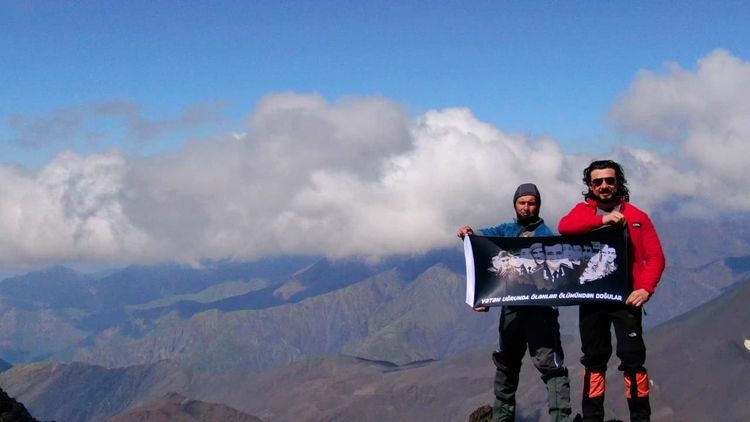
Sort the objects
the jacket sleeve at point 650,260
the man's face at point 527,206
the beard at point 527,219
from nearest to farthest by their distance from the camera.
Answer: the jacket sleeve at point 650,260, the man's face at point 527,206, the beard at point 527,219

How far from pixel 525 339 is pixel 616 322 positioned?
2.35 m

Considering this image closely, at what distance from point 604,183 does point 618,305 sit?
2327 mm

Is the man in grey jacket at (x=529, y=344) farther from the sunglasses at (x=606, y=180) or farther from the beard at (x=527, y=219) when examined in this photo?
the sunglasses at (x=606, y=180)

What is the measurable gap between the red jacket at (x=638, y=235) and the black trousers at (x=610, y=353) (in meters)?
0.65

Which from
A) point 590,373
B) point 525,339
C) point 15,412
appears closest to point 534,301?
point 525,339

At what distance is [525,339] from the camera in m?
17.2

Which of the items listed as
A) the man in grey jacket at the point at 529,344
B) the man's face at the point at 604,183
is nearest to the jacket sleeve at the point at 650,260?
the man's face at the point at 604,183

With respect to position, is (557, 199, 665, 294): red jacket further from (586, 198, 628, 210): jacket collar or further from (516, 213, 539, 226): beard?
(516, 213, 539, 226): beard

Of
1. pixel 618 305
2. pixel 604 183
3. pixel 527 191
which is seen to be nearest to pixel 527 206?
pixel 527 191

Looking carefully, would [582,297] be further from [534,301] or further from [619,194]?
[619,194]

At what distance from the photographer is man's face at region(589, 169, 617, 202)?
15422 mm

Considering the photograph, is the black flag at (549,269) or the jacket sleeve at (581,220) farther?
the black flag at (549,269)

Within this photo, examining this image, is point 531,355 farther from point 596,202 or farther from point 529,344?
point 596,202

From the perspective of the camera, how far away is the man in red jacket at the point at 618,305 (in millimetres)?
15211
